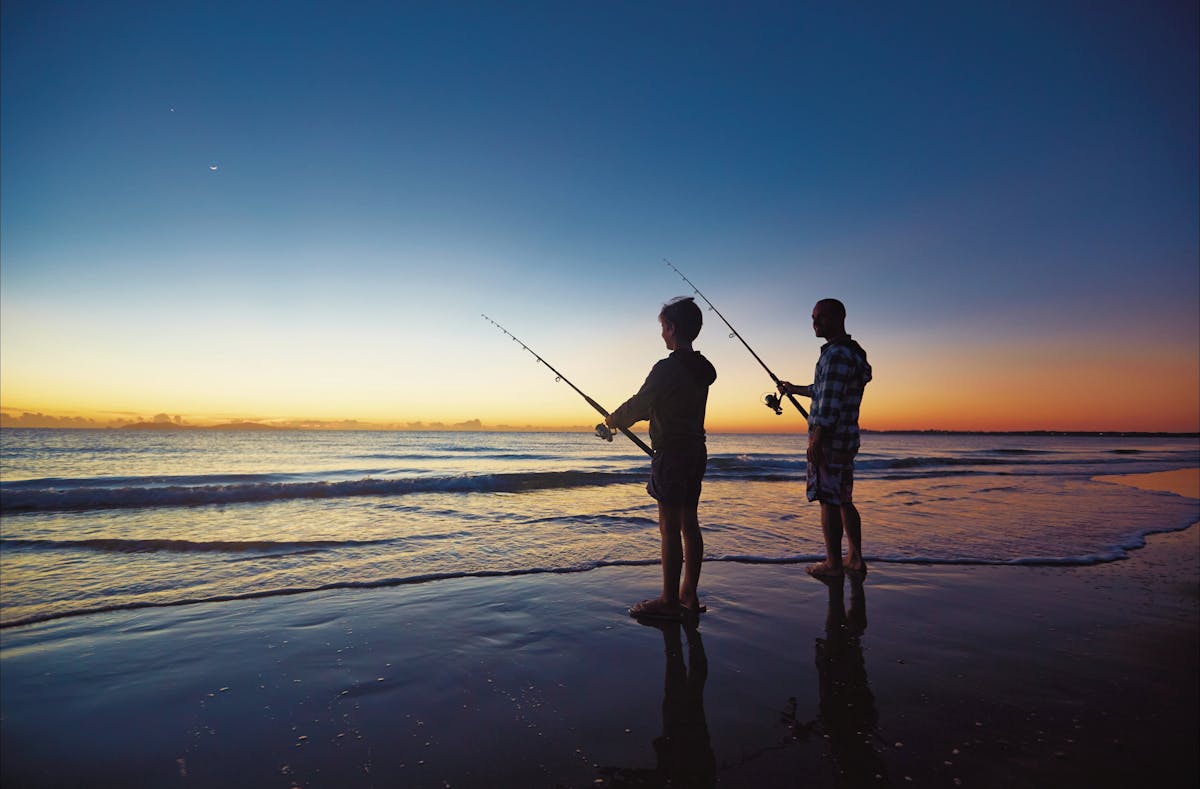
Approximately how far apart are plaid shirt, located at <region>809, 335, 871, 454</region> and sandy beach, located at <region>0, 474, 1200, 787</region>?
1.38m

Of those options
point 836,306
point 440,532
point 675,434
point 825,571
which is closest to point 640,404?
point 675,434

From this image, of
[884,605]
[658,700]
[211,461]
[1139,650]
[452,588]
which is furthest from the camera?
[211,461]

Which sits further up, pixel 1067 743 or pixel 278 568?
pixel 1067 743

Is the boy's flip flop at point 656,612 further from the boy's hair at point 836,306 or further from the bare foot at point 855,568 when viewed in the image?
the boy's hair at point 836,306

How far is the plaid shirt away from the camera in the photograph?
4.71 m

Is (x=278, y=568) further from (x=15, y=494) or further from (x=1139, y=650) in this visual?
(x=15, y=494)

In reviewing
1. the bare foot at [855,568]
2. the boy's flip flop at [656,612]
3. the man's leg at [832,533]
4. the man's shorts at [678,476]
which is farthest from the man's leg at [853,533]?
the boy's flip flop at [656,612]

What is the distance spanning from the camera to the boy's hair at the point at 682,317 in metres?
3.89

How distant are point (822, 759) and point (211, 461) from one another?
32.4 meters

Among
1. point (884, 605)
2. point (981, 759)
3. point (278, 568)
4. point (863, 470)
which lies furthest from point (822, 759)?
point (863, 470)

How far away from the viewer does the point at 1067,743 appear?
2150 mm

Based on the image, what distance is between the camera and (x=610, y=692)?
266 centimetres

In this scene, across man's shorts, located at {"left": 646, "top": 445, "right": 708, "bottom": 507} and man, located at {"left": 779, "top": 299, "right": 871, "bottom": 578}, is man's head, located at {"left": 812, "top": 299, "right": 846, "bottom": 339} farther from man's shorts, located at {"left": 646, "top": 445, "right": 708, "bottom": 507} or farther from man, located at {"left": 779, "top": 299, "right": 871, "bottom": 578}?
man's shorts, located at {"left": 646, "top": 445, "right": 708, "bottom": 507}

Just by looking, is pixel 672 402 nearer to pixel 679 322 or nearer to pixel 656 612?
pixel 679 322
